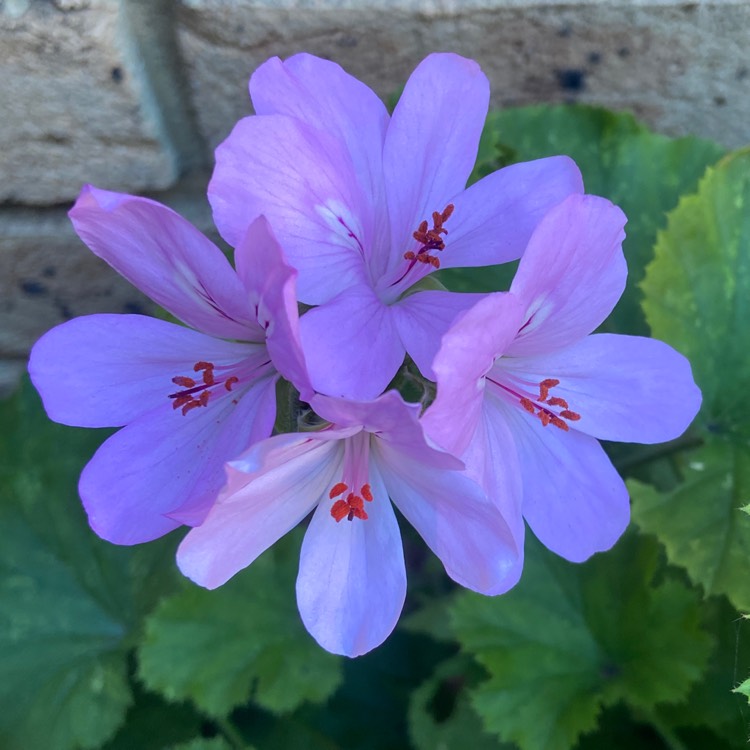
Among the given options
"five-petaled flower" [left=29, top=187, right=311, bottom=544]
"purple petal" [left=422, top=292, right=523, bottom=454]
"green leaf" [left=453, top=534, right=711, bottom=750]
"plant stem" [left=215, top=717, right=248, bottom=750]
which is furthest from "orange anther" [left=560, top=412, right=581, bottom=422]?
"plant stem" [left=215, top=717, right=248, bottom=750]

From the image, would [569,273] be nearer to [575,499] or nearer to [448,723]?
[575,499]

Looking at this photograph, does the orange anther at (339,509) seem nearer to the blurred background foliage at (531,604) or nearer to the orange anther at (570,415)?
the orange anther at (570,415)

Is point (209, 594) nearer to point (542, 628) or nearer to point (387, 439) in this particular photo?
point (542, 628)

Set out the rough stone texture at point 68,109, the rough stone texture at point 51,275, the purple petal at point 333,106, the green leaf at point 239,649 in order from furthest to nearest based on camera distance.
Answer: the rough stone texture at point 51,275 → the green leaf at point 239,649 → the rough stone texture at point 68,109 → the purple petal at point 333,106

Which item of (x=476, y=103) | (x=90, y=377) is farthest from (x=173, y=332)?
(x=476, y=103)

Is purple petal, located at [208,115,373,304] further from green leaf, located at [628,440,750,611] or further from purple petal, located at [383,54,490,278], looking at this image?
green leaf, located at [628,440,750,611]

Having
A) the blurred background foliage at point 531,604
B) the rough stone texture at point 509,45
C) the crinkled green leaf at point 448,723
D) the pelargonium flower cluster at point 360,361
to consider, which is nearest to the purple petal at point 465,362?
the pelargonium flower cluster at point 360,361

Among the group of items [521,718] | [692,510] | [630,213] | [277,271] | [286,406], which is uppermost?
[277,271]
